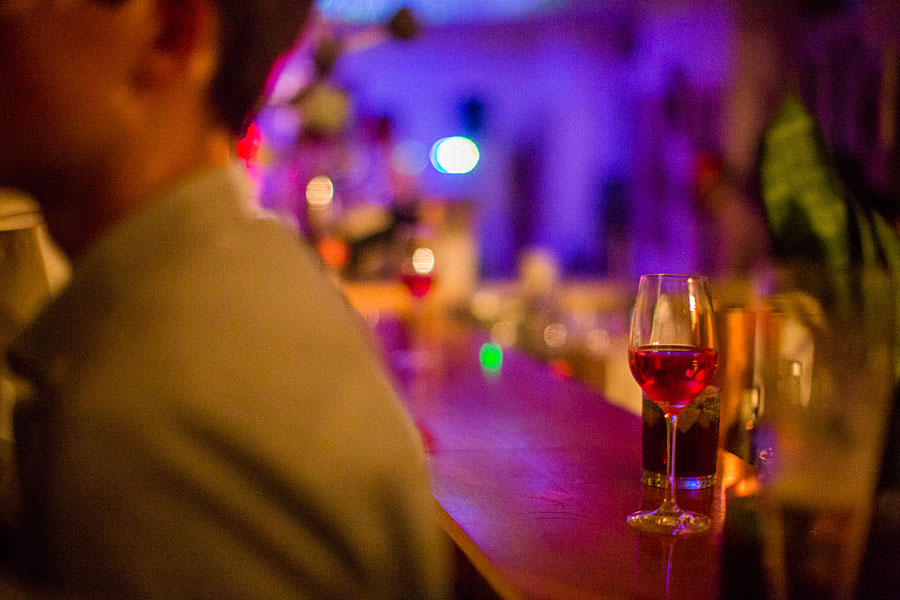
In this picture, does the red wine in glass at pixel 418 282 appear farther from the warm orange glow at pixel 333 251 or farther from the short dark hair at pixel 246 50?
the short dark hair at pixel 246 50

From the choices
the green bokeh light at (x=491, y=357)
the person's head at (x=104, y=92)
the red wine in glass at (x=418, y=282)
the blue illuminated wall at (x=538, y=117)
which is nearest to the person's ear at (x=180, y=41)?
the person's head at (x=104, y=92)

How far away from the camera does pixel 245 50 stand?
607mm

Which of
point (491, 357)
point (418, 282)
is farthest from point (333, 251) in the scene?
point (491, 357)

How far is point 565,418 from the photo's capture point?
1.18 meters

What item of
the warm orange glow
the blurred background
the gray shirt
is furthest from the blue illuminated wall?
the gray shirt

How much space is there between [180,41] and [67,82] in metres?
0.08

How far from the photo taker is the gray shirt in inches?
16.9

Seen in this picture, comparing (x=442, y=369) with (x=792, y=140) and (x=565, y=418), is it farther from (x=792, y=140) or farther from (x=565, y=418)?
(x=792, y=140)

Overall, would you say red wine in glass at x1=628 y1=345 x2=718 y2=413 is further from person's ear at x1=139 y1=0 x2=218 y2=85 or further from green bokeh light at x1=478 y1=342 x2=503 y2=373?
green bokeh light at x1=478 y1=342 x2=503 y2=373

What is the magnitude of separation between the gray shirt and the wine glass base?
0.24 m

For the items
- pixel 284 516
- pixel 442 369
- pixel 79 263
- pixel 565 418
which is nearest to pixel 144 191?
pixel 79 263

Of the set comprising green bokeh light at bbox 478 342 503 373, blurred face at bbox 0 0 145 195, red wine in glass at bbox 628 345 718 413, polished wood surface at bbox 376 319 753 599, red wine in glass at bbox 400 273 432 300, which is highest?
blurred face at bbox 0 0 145 195

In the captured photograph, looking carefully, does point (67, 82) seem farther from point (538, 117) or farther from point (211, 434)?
point (538, 117)

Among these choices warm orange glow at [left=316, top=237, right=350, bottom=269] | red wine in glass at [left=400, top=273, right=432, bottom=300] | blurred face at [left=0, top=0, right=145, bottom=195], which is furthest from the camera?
warm orange glow at [left=316, top=237, right=350, bottom=269]
